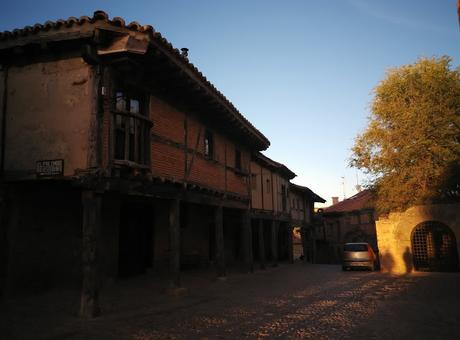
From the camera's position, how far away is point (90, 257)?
6988mm

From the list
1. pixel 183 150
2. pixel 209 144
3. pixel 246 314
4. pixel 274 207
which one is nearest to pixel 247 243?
pixel 209 144

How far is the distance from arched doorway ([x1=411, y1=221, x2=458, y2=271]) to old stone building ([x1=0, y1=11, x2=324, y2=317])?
35.7ft

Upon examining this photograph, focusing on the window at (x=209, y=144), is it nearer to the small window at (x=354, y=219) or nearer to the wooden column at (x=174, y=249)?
the wooden column at (x=174, y=249)

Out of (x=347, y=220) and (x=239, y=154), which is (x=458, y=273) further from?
(x=347, y=220)

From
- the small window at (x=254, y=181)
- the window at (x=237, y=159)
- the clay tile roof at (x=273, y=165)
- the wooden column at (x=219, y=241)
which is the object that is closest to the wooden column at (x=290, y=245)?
the clay tile roof at (x=273, y=165)

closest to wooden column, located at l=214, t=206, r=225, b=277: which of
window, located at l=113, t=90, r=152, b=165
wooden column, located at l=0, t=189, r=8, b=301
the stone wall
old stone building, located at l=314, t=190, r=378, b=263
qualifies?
window, located at l=113, t=90, r=152, b=165

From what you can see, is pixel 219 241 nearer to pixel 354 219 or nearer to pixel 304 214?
pixel 304 214

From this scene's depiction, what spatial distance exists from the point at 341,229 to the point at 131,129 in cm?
3778

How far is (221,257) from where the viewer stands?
13.1 metres

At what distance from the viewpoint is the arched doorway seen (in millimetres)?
16078

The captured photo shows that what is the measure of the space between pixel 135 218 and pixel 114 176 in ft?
15.1

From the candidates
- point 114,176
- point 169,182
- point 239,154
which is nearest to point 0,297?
point 114,176

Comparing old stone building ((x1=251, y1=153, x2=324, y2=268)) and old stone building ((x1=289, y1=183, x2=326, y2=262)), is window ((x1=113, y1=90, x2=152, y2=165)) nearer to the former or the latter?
old stone building ((x1=251, y1=153, x2=324, y2=268))

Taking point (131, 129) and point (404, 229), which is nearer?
point (131, 129)
